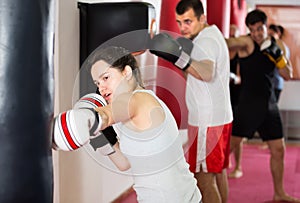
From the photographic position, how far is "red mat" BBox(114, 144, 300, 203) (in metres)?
3.71

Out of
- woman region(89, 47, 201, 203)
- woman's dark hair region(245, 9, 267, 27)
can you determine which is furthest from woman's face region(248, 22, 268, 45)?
woman region(89, 47, 201, 203)

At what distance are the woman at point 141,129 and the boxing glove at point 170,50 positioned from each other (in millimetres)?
1025

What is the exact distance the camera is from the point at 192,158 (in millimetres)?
2766

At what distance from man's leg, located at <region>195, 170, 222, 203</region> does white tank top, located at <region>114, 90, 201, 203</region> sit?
1.05 meters

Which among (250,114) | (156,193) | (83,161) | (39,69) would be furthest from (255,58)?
(39,69)

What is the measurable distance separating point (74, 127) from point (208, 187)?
4.90 feet

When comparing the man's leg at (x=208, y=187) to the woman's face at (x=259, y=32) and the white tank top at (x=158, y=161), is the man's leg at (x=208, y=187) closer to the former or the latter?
the white tank top at (x=158, y=161)

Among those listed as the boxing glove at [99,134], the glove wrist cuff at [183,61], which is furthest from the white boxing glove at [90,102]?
the glove wrist cuff at [183,61]

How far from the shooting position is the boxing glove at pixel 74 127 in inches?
54.2

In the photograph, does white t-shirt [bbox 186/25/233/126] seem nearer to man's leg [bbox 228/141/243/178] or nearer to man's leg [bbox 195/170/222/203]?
man's leg [bbox 195/170/222/203]

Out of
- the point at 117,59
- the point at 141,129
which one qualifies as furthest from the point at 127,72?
the point at 141,129

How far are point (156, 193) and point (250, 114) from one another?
6.97ft

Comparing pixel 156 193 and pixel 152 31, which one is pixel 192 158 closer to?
pixel 152 31

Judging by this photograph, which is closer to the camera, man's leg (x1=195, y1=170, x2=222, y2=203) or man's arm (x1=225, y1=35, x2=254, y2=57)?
man's leg (x1=195, y1=170, x2=222, y2=203)
